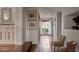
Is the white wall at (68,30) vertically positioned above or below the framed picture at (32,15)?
below

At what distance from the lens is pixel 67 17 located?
4.61 meters

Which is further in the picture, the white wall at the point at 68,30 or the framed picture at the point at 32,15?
the framed picture at the point at 32,15

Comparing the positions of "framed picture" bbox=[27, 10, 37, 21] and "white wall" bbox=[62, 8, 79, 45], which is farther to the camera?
"framed picture" bbox=[27, 10, 37, 21]

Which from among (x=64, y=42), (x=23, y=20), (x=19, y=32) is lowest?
(x=64, y=42)

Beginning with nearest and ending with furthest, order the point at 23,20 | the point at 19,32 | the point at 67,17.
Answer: the point at 23,20 → the point at 19,32 → the point at 67,17

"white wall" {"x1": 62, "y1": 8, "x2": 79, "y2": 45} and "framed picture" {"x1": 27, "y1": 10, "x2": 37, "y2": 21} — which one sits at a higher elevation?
"framed picture" {"x1": 27, "y1": 10, "x2": 37, "y2": 21}

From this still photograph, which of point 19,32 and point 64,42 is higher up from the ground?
point 19,32

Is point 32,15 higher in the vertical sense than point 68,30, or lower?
higher
